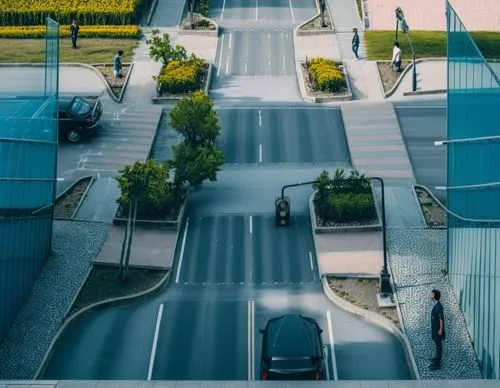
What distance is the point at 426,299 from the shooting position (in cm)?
4138

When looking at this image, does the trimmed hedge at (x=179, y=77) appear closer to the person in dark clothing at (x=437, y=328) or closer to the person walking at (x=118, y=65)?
the person walking at (x=118, y=65)

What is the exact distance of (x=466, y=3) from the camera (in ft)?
249

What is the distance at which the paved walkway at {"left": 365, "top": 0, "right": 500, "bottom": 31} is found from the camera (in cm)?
7331

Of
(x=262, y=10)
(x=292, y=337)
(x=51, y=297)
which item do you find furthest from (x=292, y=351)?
(x=262, y=10)

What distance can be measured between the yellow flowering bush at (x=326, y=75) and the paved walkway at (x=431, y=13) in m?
9.47

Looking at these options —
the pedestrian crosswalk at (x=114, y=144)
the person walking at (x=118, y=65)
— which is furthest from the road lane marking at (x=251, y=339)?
the person walking at (x=118, y=65)

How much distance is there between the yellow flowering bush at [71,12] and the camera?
2911 inches

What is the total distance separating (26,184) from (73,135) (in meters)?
16.9

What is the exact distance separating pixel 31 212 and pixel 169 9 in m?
39.9

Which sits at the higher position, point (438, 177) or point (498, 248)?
point (498, 248)

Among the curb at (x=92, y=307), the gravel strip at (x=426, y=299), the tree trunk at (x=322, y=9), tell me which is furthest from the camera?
the tree trunk at (x=322, y=9)

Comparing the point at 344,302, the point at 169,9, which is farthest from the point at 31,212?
the point at 169,9

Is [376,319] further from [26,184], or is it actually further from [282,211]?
[26,184]

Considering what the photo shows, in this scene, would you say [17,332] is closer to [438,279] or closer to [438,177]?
[438,279]
